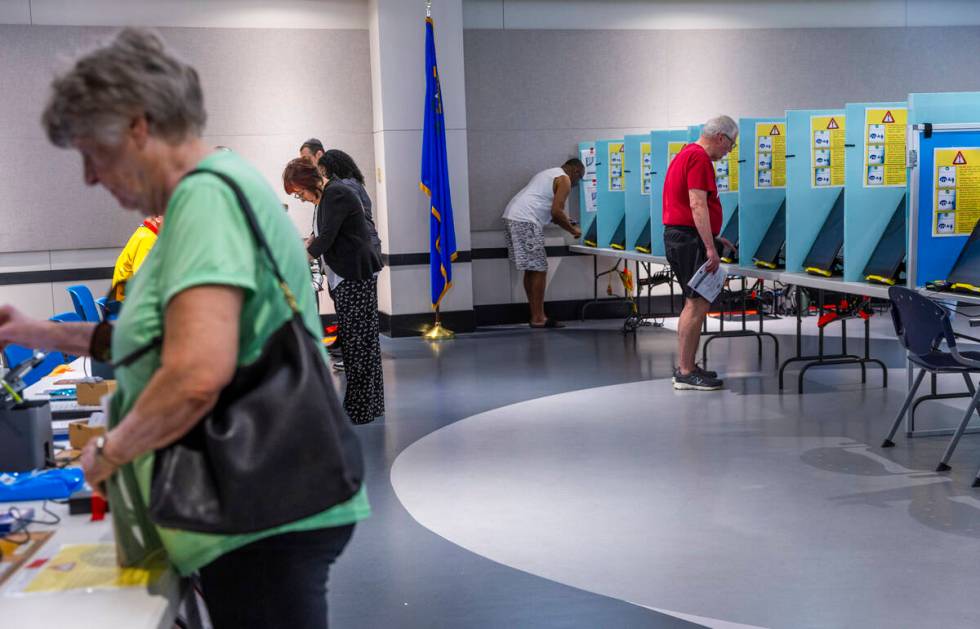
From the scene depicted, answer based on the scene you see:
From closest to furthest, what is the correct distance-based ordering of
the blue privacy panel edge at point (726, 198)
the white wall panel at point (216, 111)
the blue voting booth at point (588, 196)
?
the blue privacy panel edge at point (726, 198)
the white wall panel at point (216, 111)
the blue voting booth at point (588, 196)

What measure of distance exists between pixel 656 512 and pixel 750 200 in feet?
10.3

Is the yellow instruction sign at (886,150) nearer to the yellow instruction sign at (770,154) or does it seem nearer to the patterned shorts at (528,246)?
the yellow instruction sign at (770,154)

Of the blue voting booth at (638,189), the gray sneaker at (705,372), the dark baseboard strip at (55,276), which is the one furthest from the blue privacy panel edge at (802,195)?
the dark baseboard strip at (55,276)

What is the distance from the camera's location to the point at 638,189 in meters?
8.68

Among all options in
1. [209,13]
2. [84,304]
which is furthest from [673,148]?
[84,304]

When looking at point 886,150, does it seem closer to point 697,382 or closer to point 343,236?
point 697,382

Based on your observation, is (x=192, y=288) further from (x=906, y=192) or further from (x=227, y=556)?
(x=906, y=192)

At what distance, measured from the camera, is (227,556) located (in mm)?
1370

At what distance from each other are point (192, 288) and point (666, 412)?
15.7 ft

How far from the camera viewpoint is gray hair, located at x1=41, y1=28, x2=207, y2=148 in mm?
1248

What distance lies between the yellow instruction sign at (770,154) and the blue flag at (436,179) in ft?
10.1

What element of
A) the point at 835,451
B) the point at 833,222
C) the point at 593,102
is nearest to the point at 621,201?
the point at 593,102

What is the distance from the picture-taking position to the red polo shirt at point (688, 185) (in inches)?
241

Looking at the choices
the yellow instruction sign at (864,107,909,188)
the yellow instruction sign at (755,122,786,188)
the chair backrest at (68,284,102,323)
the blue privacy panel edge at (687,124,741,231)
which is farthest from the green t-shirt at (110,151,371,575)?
the blue privacy panel edge at (687,124,741,231)
